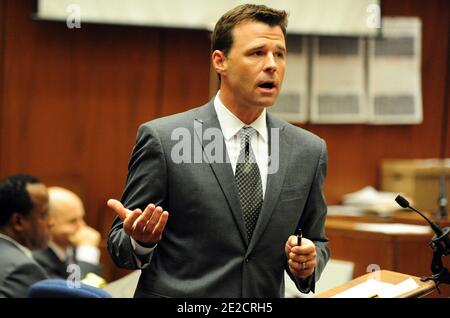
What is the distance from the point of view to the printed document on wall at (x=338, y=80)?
477cm

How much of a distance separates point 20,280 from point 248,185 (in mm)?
981

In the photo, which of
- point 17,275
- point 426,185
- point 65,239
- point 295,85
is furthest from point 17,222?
point 295,85

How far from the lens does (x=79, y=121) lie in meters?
4.33

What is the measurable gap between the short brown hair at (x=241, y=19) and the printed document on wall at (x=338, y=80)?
2.93 m

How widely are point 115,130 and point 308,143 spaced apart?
261 cm

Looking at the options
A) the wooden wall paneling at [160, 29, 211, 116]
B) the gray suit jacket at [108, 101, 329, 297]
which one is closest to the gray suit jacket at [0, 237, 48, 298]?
the gray suit jacket at [108, 101, 329, 297]

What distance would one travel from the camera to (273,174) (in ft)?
6.05

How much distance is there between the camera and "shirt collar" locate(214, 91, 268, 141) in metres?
1.85

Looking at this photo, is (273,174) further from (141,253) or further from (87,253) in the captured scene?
(87,253)

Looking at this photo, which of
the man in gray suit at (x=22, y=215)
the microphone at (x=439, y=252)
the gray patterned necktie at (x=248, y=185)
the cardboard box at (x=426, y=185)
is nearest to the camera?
the microphone at (x=439, y=252)

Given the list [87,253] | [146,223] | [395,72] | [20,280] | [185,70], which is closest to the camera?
[146,223]

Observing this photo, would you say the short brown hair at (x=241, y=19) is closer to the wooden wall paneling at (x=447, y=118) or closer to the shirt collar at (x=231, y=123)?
the shirt collar at (x=231, y=123)

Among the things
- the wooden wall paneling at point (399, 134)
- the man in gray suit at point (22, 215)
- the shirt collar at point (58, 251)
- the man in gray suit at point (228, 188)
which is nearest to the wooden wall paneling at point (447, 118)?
the wooden wall paneling at point (399, 134)
